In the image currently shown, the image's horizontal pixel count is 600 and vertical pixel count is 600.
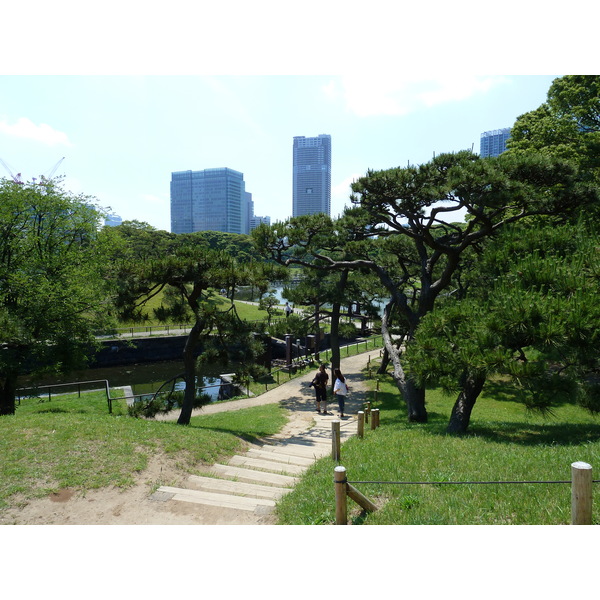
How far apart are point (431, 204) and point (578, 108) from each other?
30.3 feet

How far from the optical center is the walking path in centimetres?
635

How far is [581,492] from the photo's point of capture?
4.06 metres

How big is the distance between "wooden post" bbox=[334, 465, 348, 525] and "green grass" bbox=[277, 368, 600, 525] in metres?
0.42

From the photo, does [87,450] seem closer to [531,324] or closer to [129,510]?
[129,510]

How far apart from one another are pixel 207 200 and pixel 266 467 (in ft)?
510

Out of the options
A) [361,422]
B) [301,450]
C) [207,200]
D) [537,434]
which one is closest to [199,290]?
[301,450]

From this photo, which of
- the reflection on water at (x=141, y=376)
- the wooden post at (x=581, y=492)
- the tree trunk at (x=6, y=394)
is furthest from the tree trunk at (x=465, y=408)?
the reflection on water at (x=141, y=376)

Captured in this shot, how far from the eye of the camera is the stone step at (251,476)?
292 inches

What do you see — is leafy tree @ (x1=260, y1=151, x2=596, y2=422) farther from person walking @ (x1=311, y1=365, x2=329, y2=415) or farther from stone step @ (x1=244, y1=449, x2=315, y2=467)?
stone step @ (x1=244, y1=449, x2=315, y2=467)

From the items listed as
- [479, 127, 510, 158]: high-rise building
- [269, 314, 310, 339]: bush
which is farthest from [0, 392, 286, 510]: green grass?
[479, 127, 510, 158]: high-rise building

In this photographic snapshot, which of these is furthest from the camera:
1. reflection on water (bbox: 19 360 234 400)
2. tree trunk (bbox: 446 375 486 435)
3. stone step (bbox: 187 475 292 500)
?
reflection on water (bbox: 19 360 234 400)

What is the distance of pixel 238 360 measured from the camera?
11609 mm

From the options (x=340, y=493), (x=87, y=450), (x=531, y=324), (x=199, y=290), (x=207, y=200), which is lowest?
(x=87, y=450)

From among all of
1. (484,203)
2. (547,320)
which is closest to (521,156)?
(484,203)
